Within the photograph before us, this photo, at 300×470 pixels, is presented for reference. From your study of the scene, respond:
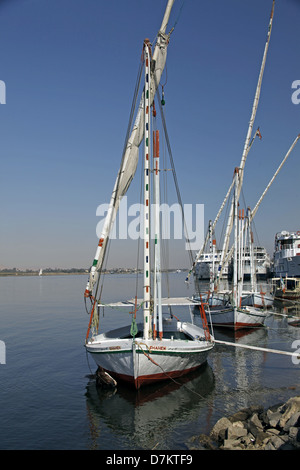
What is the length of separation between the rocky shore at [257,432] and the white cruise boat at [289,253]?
69338 mm

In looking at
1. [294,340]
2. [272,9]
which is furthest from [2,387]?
[272,9]

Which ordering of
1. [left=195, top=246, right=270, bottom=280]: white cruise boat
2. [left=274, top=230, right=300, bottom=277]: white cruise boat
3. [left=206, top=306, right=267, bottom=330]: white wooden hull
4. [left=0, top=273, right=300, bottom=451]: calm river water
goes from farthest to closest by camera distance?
1. [left=195, top=246, right=270, bottom=280]: white cruise boat
2. [left=274, top=230, right=300, bottom=277]: white cruise boat
3. [left=206, top=306, right=267, bottom=330]: white wooden hull
4. [left=0, top=273, right=300, bottom=451]: calm river water

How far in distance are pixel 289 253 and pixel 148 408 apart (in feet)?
242

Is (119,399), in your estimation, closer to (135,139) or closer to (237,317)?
(135,139)

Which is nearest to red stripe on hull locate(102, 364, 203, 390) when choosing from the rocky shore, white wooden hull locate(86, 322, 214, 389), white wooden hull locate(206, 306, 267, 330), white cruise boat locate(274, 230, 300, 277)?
white wooden hull locate(86, 322, 214, 389)

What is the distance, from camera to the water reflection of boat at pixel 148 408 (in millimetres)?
13406

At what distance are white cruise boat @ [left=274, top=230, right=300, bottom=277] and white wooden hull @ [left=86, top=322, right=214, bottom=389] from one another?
6587 centimetres

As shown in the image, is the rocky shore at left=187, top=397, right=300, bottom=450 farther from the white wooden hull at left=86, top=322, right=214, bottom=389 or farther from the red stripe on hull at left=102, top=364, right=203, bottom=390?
the red stripe on hull at left=102, top=364, right=203, bottom=390

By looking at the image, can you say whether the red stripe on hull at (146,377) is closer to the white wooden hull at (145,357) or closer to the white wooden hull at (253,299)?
the white wooden hull at (145,357)

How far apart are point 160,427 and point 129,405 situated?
8.21 ft

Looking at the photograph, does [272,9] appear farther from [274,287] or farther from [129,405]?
[274,287]

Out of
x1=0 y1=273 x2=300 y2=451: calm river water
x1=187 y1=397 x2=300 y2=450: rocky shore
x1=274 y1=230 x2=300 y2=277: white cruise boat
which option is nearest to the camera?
x1=187 y1=397 x2=300 y2=450: rocky shore

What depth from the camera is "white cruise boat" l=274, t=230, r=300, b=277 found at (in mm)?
80562
